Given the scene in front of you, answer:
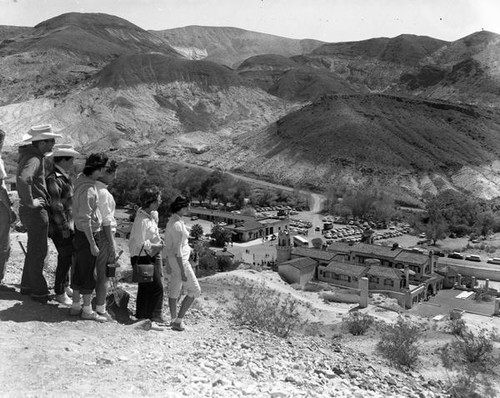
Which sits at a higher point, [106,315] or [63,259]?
[63,259]

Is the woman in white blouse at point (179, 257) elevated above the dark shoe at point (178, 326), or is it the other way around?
the woman in white blouse at point (179, 257)

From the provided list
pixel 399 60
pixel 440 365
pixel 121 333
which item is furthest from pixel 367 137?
pixel 399 60

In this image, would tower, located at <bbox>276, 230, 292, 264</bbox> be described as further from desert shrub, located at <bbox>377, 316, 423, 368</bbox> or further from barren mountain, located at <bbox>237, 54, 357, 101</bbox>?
barren mountain, located at <bbox>237, 54, 357, 101</bbox>

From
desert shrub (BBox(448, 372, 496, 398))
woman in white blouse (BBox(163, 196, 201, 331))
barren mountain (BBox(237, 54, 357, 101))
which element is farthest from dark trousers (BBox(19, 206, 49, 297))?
barren mountain (BBox(237, 54, 357, 101))

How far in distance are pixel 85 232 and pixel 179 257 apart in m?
1.22

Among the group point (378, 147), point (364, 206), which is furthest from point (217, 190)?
point (378, 147)

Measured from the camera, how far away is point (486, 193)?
219ft

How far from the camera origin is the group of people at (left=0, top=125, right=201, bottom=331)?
23.0 feet

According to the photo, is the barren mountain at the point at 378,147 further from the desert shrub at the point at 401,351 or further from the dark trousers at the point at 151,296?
the dark trousers at the point at 151,296

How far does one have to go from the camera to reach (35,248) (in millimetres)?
7324

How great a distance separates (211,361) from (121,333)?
125 centimetres

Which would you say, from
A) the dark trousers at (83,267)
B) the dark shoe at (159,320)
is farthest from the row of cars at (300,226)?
the dark trousers at (83,267)

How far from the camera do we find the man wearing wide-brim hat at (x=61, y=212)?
7.38m

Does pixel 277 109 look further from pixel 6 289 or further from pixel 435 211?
pixel 6 289
